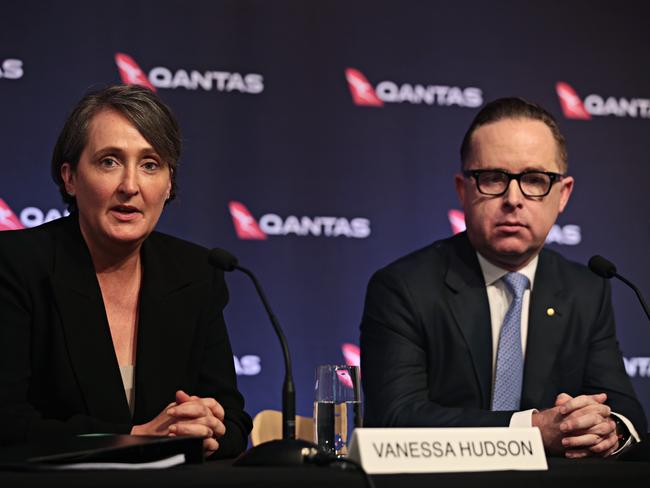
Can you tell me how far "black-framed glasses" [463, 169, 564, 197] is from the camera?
274 cm

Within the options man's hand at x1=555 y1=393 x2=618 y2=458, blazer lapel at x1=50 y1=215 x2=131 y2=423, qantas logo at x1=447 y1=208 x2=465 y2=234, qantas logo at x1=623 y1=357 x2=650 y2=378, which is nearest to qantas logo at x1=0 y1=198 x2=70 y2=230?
blazer lapel at x1=50 y1=215 x2=131 y2=423

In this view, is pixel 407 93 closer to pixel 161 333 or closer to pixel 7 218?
pixel 7 218

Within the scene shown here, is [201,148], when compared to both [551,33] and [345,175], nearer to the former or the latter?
[345,175]

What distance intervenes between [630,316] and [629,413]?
2086 millimetres

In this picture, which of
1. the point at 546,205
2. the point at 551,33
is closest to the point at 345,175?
the point at 551,33

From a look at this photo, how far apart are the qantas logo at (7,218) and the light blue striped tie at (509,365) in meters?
2.33

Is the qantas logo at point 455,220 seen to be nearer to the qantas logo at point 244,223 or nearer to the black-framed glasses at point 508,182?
the qantas logo at point 244,223

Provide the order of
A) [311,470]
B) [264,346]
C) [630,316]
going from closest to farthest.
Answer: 1. [311,470]
2. [264,346]
3. [630,316]

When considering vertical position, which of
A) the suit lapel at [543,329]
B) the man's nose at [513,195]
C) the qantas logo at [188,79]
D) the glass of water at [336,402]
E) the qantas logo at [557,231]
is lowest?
the glass of water at [336,402]

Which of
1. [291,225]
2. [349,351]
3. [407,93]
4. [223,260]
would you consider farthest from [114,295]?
[407,93]

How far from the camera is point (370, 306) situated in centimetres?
284

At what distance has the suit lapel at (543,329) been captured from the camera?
2.68 m

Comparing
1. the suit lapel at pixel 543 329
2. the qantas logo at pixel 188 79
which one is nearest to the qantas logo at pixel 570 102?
the qantas logo at pixel 188 79

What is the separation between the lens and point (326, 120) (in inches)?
173
